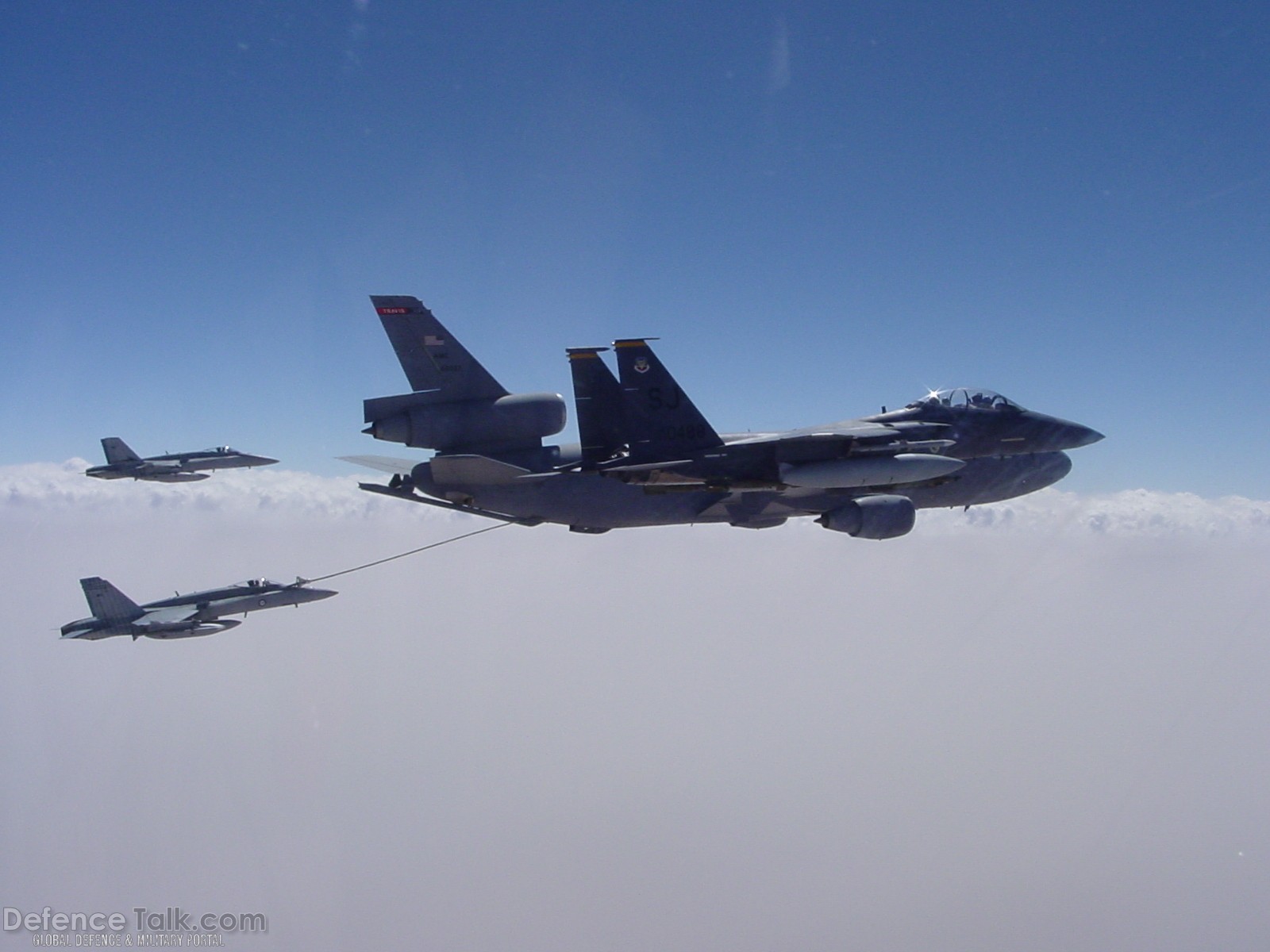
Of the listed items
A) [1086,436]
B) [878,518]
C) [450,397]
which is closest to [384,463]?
[450,397]

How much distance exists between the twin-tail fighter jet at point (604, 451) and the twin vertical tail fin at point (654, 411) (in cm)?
2

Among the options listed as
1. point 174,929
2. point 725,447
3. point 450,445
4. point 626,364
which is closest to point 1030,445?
point 725,447

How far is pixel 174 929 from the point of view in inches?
779

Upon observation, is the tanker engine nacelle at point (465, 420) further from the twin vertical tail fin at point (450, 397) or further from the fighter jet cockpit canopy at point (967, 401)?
the fighter jet cockpit canopy at point (967, 401)

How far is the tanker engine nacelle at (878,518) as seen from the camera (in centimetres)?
1448

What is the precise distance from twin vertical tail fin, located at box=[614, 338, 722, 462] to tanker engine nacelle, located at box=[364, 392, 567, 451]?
5.33 feet

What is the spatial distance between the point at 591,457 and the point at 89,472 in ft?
111

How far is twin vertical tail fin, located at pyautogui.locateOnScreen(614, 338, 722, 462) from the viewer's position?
45.2 ft

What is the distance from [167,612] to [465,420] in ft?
56.8

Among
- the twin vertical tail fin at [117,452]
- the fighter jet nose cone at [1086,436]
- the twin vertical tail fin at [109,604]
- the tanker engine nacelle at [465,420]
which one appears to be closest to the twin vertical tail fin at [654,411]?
the tanker engine nacelle at [465,420]

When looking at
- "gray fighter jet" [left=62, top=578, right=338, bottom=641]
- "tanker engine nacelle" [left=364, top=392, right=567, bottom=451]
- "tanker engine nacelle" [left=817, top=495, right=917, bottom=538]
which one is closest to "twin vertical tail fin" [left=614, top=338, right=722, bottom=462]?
"tanker engine nacelle" [left=364, top=392, right=567, bottom=451]

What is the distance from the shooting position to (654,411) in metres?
13.9

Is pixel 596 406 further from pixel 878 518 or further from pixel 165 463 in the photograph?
pixel 165 463

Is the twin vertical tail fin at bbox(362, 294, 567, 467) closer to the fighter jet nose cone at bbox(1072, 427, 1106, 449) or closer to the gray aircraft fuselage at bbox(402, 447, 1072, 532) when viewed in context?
the gray aircraft fuselage at bbox(402, 447, 1072, 532)
